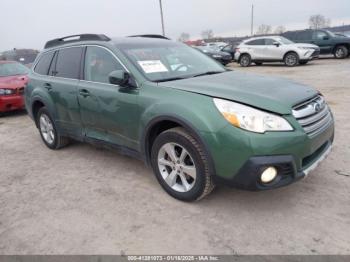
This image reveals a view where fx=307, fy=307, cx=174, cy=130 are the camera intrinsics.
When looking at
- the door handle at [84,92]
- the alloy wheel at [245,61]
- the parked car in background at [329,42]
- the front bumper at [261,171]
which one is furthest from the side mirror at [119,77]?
the parked car in background at [329,42]

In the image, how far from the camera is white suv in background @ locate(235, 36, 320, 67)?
15.4 meters

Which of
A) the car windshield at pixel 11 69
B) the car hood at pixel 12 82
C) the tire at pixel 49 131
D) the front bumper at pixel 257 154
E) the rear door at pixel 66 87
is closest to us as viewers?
the front bumper at pixel 257 154

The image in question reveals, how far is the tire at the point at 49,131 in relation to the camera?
15.9 ft

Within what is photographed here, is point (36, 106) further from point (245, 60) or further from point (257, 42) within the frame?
point (245, 60)

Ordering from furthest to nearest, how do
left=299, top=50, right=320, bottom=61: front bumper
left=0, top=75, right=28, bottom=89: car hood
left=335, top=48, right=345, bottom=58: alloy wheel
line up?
1. left=335, top=48, right=345, bottom=58: alloy wheel
2. left=299, top=50, right=320, bottom=61: front bumper
3. left=0, top=75, right=28, bottom=89: car hood

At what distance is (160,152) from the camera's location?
3.17 metres

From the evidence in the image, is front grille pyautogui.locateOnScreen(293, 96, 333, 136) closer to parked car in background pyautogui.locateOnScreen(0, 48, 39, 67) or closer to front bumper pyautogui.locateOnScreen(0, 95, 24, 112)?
front bumper pyautogui.locateOnScreen(0, 95, 24, 112)

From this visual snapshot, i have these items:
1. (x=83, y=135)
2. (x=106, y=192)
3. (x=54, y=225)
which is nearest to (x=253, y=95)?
(x=106, y=192)

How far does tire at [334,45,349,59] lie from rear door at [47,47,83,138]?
57.6 ft

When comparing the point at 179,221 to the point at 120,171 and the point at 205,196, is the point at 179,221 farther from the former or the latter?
the point at 120,171

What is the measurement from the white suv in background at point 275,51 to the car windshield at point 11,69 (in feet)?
39.6

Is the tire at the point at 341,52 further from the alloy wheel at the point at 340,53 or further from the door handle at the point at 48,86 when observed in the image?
the door handle at the point at 48,86

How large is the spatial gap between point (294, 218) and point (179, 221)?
3.42 ft

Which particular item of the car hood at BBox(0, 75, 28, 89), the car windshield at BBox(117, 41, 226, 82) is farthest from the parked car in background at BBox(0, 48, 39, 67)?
the car windshield at BBox(117, 41, 226, 82)
